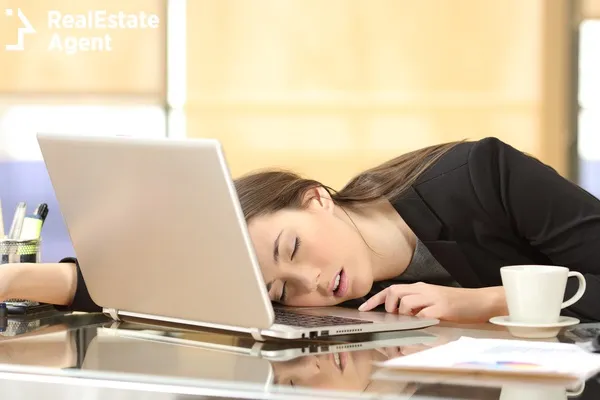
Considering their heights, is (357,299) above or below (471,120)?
below

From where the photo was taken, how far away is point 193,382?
0.79 metres

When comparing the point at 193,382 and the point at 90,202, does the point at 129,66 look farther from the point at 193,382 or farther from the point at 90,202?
the point at 193,382

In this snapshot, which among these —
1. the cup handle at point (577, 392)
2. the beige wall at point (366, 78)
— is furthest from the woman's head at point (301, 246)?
the beige wall at point (366, 78)

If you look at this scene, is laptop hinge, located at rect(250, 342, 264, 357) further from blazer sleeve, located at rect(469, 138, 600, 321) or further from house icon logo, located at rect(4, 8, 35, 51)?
house icon logo, located at rect(4, 8, 35, 51)

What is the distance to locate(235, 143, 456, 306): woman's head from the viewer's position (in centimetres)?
127

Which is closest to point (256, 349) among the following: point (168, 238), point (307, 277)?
point (168, 238)

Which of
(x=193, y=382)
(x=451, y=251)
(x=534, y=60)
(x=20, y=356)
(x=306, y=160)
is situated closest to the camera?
(x=193, y=382)

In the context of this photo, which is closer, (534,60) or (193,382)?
(193,382)

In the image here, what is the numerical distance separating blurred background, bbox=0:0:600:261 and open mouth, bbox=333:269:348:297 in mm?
1819

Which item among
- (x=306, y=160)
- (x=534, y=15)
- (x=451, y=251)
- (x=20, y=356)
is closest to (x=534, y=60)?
(x=534, y=15)

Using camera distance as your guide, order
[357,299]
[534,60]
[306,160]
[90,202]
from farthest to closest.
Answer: [306,160] < [534,60] < [357,299] < [90,202]

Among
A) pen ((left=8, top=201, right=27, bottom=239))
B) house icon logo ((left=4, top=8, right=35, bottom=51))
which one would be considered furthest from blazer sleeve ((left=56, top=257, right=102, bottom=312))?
house icon logo ((left=4, top=8, right=35, bottom=51))

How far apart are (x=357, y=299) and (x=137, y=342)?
503 millimetres

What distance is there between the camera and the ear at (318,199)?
1416 millimetres
